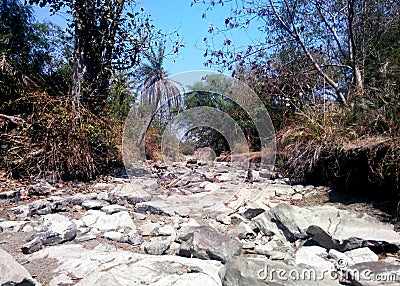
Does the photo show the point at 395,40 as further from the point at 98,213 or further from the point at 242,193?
the point at 98,213

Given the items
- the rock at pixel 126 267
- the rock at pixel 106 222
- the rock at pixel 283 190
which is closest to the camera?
the rock at pixel 126 267

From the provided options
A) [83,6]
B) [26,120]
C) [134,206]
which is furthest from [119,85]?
[134,206]

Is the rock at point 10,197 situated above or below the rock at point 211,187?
above

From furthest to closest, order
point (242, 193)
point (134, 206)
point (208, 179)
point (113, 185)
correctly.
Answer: point (208, 179) < point (113, 185) < point (242, 193) < point (134, 206)

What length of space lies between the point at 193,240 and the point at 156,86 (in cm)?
617

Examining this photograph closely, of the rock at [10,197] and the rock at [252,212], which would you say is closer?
the rock at [252,212]

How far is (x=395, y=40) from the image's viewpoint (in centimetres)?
502

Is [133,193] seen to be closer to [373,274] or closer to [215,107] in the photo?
[373,274]

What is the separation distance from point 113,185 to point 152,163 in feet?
6.22

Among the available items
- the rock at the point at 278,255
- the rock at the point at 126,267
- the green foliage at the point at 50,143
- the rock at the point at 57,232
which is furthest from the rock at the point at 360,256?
the green foliage at the point at 50,143

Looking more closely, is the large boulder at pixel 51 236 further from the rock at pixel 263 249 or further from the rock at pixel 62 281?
the rock at pixel 263 249

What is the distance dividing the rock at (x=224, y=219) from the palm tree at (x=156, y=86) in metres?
4.10

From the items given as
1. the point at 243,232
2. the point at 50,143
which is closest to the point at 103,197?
the point at 50,143

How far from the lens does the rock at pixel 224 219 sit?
3000 millimetres
